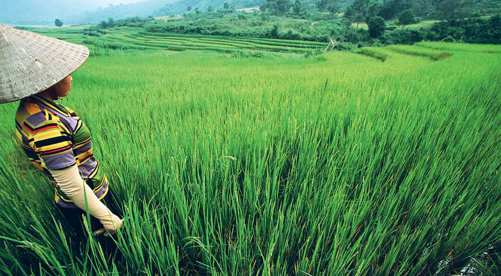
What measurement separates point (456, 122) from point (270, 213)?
1458 mm

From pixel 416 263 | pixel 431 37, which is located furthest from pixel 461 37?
pixel 416 263

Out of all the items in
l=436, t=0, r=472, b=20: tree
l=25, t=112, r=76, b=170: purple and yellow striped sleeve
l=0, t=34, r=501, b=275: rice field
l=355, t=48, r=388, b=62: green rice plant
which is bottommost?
l=0, t=34, r=501, b=275: rice field

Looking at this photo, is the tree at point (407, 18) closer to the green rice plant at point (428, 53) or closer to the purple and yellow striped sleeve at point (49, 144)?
the green rice plant at point (428, 53)

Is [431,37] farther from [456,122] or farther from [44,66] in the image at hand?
[44,66]

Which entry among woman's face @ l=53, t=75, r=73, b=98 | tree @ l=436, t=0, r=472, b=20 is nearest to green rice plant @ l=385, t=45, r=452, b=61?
woman's face @ l=53, t=75, r=73, b=98

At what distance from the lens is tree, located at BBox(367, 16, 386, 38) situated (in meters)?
23.5

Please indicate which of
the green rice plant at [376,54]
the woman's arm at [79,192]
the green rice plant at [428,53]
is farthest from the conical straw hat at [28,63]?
the green rice plant at [376,54]

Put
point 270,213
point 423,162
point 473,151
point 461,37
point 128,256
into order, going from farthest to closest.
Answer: point 461,37
point 473,151
point 423,162
point 270,213
point 128,256

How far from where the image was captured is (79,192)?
74 centimetres

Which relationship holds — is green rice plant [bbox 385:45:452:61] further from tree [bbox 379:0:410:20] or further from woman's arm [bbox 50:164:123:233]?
tree [bbox 379:0:410:20]

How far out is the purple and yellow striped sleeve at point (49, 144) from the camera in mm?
687

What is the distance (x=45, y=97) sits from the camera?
76 cm

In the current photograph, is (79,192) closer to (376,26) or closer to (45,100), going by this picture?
(45,100)

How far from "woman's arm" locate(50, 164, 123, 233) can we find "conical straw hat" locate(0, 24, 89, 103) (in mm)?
226
